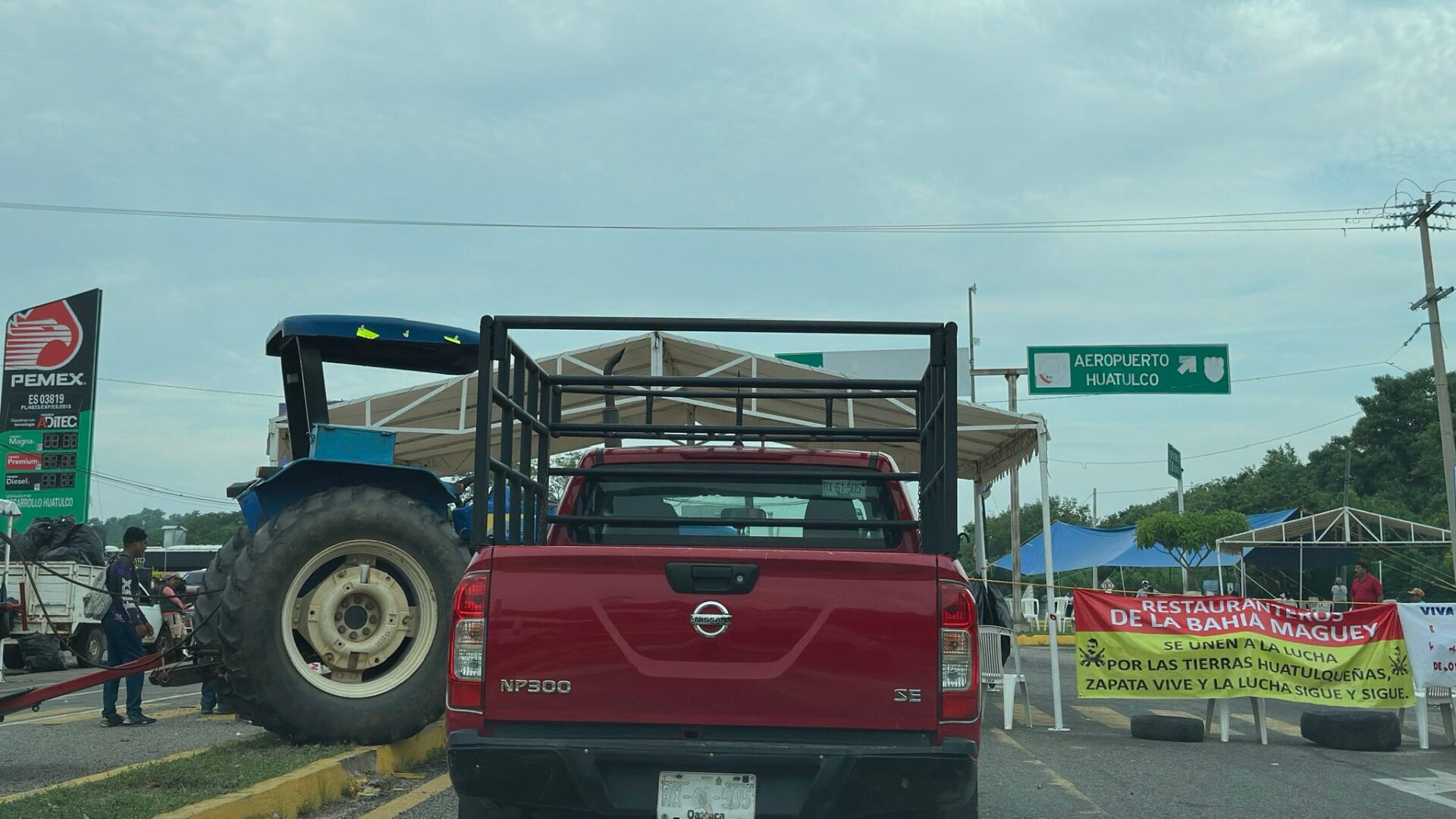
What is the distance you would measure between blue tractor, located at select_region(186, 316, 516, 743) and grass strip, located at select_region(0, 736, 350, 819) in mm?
249

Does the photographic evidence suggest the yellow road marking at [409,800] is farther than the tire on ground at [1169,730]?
No

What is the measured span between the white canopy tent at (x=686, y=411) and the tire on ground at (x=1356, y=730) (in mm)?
2902

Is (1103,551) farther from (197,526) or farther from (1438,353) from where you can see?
(197,526)

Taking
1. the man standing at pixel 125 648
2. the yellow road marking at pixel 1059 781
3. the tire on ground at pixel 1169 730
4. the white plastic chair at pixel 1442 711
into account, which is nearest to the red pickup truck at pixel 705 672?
the yellow road marking at pixel 1059 781

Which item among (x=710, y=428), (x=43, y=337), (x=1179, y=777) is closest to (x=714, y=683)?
(x=710, y=428)

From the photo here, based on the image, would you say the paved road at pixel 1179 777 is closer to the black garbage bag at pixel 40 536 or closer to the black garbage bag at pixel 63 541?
the black garbage bag at pixel 63 541

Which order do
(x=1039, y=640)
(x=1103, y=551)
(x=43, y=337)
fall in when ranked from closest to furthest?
(x=1039, y=640) < (x=43, y=337) < (x=1103, y=551)

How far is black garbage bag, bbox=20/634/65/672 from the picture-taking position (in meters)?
17.9

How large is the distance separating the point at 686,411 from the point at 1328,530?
62.6 feet

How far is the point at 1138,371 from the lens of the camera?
82.4 ft

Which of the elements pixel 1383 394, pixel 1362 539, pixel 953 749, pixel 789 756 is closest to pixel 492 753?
pixel 789 756

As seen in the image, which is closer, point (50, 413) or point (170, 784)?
point (170, 784)

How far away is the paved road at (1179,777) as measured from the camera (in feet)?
23.0

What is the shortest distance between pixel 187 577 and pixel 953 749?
16599 millimetres
